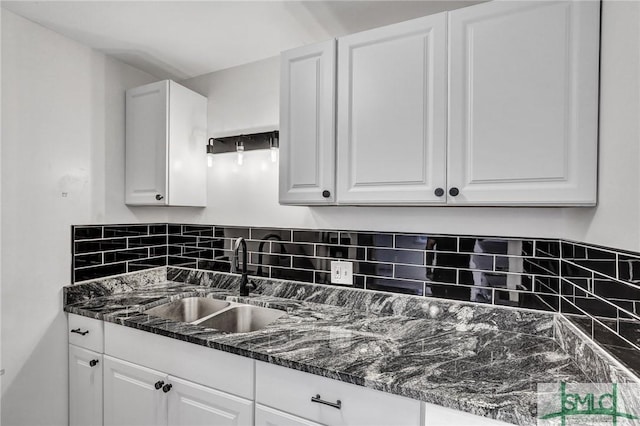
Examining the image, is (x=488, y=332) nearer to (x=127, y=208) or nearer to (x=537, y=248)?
(x=537, y=248)

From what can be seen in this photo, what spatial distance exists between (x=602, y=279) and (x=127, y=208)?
2.38 m

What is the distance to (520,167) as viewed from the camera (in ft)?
3.86

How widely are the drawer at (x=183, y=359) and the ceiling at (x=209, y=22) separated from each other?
1.49m

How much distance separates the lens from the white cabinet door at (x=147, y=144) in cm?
200

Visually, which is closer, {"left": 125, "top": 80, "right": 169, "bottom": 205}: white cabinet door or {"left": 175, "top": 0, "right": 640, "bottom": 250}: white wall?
{"left": 175, "top": 0, "right": 640, "bottom": 250}: white wall

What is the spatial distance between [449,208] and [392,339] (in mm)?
660

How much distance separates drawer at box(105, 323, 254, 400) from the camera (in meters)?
1.29

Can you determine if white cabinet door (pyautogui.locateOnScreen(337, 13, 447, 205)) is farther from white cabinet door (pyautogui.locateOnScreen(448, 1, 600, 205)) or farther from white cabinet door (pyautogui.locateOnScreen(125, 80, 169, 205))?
white cabinet door (pyautogui.locateOnScreen(125, 80, 169, 205))

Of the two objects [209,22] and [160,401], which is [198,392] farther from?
[209,22]

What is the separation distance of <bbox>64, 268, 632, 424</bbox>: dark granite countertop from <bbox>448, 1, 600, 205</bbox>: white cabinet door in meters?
0.56

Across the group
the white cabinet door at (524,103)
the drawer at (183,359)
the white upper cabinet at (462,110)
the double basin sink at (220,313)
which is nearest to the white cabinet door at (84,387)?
the drawer at (183,359)

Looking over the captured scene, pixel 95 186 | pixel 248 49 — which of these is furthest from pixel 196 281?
pixel 248 49

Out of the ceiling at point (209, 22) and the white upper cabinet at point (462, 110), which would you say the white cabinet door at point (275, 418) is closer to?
the white upper cabinet at point (462, 110)

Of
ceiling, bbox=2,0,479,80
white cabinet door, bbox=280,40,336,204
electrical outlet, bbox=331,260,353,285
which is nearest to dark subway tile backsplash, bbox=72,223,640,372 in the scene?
electrical outlet, bbox=331,260,353,285
